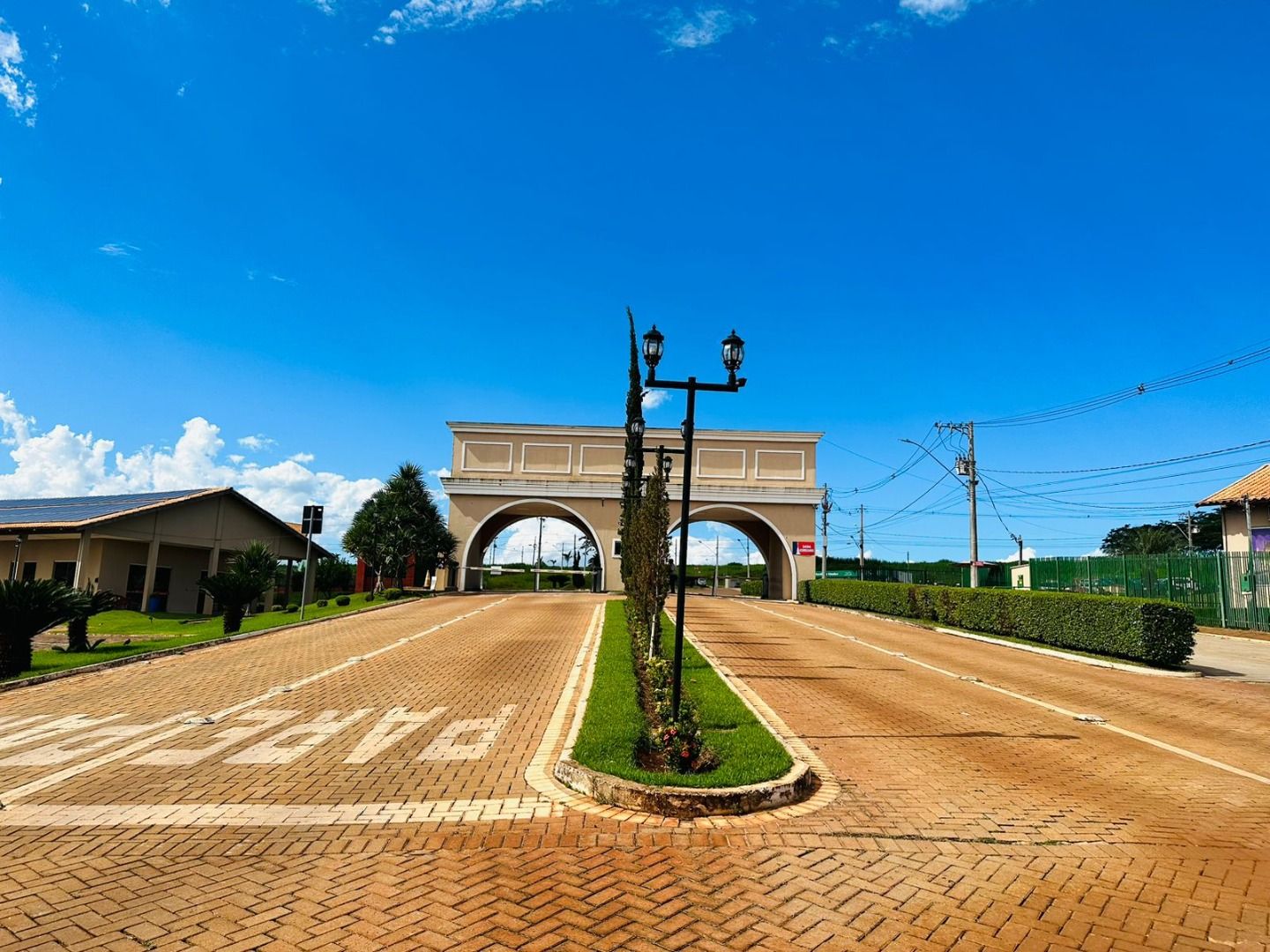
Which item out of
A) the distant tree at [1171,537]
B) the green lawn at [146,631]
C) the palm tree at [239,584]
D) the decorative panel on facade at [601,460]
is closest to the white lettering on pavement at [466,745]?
the green lawn at [146,631]

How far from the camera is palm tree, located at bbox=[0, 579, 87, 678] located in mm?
12594

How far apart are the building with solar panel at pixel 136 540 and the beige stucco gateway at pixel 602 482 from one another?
12.3m

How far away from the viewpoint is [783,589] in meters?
46.8

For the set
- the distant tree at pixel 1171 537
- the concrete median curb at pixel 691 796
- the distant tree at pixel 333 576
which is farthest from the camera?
the distant tree at pixel 1171 537

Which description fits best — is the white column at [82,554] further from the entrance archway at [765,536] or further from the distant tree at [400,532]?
the entrance archway at [765,536]

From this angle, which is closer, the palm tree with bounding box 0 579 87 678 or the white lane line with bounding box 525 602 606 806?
the white lane line with bounding box 525 602 606 806

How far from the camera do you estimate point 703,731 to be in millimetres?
8297

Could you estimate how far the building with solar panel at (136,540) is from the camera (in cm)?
2911

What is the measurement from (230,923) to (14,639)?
12236mm

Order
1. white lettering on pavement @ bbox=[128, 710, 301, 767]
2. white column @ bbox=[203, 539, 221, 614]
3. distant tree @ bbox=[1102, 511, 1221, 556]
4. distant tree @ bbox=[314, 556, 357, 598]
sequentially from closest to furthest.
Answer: white lettering on pavement @ bbox=[128, 710, 301, 767], white column @ bbox=[203, 539, 221, 614], distant tree @ bbox=[314, 556, 357, 598], distant tree @ bbox=[1102, 511, 1221, 556]

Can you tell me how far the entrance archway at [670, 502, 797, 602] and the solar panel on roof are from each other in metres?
26.6

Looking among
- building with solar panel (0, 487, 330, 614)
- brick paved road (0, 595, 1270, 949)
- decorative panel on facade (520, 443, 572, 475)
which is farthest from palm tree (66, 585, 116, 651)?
decorative panel on facade (520, 443, 572, 475)

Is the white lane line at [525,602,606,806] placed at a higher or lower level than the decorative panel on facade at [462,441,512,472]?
lower

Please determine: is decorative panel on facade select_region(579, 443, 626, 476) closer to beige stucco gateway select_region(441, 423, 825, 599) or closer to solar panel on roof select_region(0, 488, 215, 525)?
beige stucco gateway select_region(441, 423, 825, 599)
